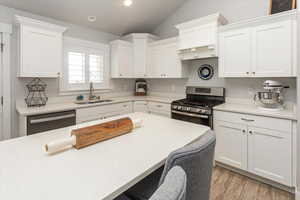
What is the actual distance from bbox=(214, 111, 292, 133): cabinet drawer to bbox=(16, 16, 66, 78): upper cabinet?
9.08 feet

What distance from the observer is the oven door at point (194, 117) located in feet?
8.46

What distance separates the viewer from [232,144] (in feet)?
7.93

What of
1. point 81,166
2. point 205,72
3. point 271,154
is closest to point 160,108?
point 205,72

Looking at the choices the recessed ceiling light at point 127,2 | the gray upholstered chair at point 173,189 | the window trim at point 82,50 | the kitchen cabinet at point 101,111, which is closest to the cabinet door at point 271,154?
the gray upholstered chair at point 173,189

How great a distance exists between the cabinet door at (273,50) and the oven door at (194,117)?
3.14ft

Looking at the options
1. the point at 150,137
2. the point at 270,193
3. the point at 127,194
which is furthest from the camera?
the point at 270,193

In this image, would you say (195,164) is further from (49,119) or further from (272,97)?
(49,119)

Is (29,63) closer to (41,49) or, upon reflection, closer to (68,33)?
(41,49)

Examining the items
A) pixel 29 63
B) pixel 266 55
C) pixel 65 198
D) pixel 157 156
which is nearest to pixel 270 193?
pixel 266 55

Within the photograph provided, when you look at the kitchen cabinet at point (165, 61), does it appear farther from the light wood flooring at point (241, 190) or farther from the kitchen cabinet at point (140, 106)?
the light wood flooring at point (241, 190)

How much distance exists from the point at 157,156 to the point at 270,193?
1951mm

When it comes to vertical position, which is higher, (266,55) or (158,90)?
(266,55)

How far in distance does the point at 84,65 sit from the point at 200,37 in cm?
241

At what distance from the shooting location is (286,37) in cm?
211
